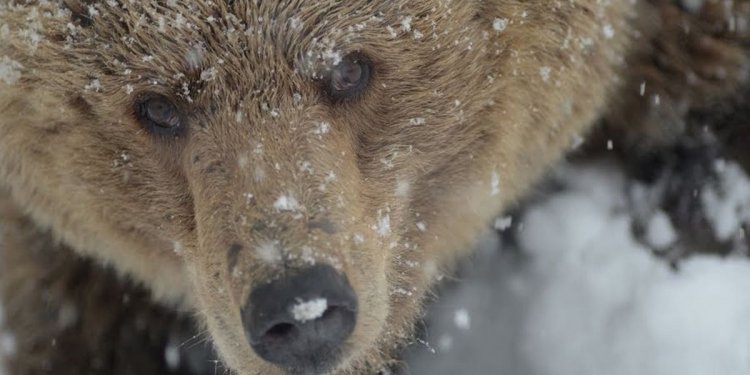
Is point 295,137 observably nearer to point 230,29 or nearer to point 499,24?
point 230,29

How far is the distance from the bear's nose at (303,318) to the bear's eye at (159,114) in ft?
2.03

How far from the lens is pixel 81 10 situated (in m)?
2.73

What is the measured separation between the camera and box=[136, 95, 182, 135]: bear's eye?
9.09 feet

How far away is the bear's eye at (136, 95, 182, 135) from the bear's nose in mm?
617

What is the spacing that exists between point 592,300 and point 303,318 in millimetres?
1586

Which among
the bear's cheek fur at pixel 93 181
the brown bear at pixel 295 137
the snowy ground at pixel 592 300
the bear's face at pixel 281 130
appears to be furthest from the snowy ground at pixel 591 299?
the bear's cheek fur at pixel 93 181

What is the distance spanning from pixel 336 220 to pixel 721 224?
1.85 m

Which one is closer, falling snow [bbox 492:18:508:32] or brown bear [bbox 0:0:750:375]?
brown bear [bbox 0:0:750:375]

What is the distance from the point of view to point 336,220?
260cm

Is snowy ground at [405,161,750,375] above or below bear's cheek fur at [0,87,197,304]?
below

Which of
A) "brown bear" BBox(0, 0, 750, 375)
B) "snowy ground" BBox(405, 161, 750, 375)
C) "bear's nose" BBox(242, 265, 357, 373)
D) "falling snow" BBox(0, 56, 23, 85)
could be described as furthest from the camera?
"snowy ground" BBox(405, 161, 750, 375)

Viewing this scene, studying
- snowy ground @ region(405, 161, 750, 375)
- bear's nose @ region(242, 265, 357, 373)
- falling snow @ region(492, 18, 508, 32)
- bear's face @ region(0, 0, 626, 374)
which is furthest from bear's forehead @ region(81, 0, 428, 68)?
snowy ground @ region(405, 161, 750, 375)

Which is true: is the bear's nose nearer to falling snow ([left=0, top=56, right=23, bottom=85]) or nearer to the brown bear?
the brown bear

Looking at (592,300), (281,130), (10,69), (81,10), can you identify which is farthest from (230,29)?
(592,300)
